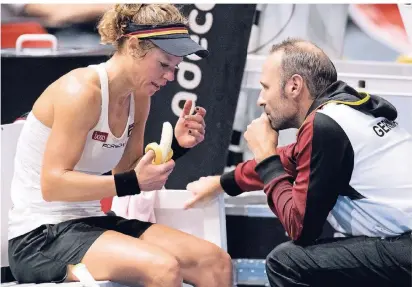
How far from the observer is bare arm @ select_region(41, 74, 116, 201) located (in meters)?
2.21

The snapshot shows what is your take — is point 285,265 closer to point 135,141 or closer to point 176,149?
point 176,149

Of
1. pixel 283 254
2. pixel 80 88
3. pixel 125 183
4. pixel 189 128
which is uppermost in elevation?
pixel 80 88

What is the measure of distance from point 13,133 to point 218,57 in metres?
1.15

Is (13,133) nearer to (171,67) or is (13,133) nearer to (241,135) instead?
(171,67)

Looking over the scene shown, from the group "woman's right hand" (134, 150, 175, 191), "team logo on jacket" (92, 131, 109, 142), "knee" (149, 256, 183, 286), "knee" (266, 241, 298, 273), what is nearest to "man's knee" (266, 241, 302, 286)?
"knee" (266, 241, 298, 273)

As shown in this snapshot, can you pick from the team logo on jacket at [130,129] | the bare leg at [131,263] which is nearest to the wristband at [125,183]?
the bare leg at [131,263]

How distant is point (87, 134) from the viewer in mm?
2277

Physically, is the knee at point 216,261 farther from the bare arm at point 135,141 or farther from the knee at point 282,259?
the bare arm at point 135,141

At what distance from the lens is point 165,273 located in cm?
213

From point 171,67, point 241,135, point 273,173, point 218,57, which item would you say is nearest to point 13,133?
point 171,67

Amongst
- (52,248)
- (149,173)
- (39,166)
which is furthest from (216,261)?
(39,166)

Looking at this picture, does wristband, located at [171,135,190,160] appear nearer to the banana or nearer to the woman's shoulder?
the banana

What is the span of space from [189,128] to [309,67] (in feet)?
1.63

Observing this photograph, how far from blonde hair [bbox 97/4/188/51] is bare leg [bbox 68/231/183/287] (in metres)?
0.57
